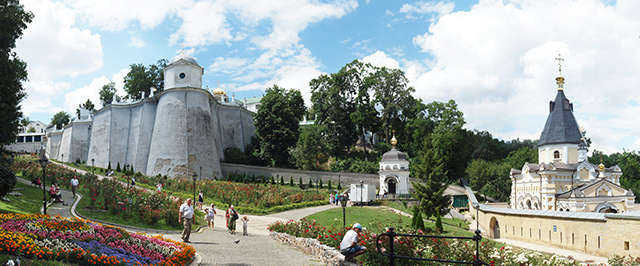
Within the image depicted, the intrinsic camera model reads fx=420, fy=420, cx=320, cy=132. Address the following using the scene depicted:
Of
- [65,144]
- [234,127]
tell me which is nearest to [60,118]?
[65,144]

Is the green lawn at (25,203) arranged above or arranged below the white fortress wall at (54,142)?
below

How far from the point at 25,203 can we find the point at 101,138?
31.1 meters

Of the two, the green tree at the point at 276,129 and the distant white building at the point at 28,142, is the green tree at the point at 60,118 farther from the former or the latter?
the green tree at the point at 276,129

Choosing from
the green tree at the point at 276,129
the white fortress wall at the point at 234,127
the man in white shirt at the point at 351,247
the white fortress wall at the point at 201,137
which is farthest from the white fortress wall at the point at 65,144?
the man in white shirt at the point at 351,247

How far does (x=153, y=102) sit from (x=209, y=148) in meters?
9.14

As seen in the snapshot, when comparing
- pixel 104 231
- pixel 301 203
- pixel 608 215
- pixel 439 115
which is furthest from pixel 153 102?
pixel 608 215

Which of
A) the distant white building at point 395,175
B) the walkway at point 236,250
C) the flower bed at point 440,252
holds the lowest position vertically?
the walkway at point 236,250

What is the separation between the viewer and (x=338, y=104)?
5047cm

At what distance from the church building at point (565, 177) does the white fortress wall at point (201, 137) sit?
2855 centimetres

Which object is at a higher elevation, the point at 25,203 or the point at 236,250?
the point at 25,203

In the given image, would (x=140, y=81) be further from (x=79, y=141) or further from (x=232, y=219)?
(x=232, y=219)

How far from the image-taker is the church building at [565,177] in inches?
1251

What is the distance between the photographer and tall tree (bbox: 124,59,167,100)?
174 feet

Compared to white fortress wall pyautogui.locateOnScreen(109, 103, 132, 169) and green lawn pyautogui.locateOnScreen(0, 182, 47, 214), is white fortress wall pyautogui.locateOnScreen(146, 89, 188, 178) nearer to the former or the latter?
white fortress wall pyautogui.locateOnScreen(109, 103, 132, 169)
